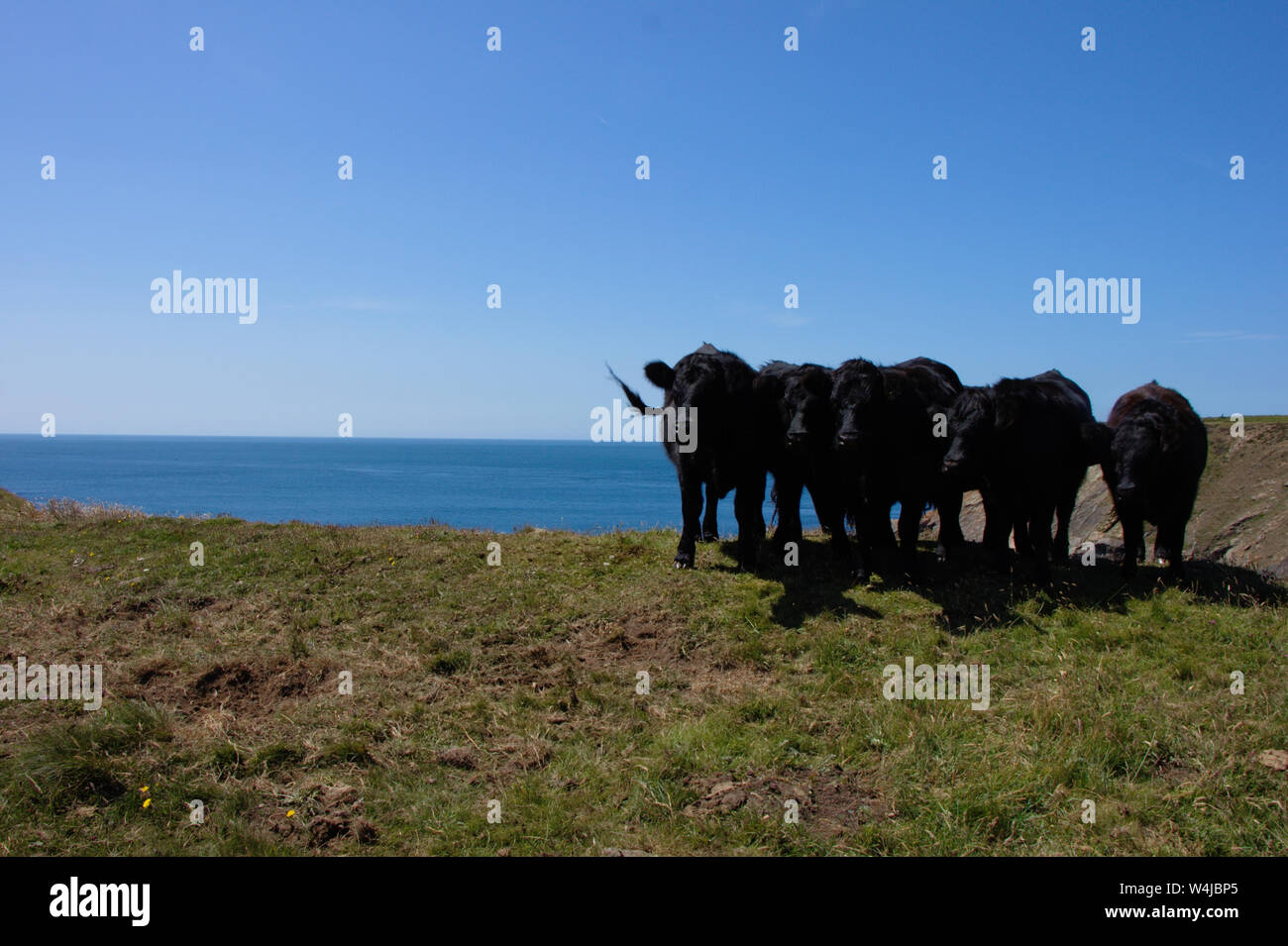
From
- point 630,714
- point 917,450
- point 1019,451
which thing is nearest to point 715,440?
point 917,450

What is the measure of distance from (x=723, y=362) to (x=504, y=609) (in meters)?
4.21

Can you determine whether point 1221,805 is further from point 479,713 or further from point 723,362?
point 723,362

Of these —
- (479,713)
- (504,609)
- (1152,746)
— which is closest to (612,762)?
(479,713)

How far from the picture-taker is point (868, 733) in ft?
18.9

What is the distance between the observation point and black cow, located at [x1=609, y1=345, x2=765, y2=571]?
30.7 feet

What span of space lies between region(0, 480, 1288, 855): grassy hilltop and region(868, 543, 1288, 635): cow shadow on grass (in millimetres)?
53

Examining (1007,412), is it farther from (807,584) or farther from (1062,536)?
(807,584)

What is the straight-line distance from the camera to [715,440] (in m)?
9.52

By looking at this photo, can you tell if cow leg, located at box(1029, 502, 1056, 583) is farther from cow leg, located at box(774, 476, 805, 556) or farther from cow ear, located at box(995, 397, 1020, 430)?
cow leg, located at box(774, 476, 805, 556)

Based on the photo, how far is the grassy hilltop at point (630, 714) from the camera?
479 cm

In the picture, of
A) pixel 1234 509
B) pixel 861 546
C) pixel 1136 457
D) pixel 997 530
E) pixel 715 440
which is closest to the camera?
pixel 1136 457

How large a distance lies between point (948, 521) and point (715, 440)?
3284mm

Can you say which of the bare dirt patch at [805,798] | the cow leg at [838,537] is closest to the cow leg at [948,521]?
the cow leg at [838,537]
